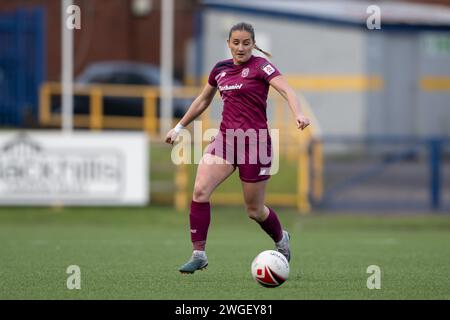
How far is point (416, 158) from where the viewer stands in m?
19.7

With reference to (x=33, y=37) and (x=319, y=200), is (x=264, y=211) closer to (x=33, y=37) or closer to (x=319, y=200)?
(x=319, y=200)

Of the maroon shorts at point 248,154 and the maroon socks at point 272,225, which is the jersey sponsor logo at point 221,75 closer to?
the maroon shorts at point 248,154

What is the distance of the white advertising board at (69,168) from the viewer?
18047 mm

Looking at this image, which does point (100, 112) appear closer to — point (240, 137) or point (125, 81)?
point (125, 81)

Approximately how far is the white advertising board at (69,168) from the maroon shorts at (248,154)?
9.30 m

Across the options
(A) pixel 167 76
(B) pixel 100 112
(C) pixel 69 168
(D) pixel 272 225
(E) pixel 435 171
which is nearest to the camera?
(D) pixel 272 225

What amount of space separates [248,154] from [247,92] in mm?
525

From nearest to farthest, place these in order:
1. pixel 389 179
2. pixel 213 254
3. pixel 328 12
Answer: pixel 213 254, pixel 389 179, pixel 328 12

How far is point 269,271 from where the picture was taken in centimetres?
838

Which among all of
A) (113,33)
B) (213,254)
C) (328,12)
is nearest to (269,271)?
(213,254)

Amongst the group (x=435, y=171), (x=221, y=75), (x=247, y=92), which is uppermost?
(x=221, y=75)

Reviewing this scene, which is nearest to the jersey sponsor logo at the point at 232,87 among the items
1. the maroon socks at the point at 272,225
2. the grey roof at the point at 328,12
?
the maroon socks at the point at 272,225

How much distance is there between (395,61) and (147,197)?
10354 mm

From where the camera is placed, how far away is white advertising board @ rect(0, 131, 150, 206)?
711 inches
